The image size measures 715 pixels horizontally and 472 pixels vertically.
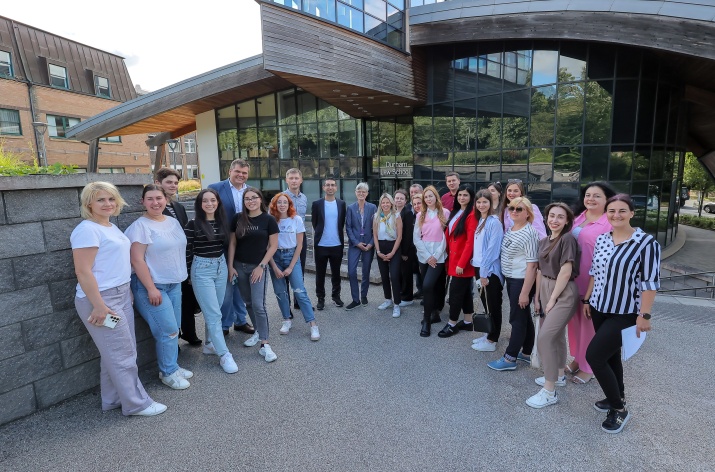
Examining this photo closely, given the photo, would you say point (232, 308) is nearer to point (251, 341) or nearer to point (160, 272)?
point (251, 341)

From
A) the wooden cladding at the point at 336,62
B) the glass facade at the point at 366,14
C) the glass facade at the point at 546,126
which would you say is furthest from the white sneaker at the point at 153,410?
the glass facade at the point at 546,126

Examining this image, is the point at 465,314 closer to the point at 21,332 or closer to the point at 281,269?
the point at 281,269

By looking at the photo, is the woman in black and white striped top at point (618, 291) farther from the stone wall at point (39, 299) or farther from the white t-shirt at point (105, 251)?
the stone wall at point (39, 299)

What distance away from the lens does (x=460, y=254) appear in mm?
4605

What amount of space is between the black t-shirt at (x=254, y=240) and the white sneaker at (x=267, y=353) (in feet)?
3.19

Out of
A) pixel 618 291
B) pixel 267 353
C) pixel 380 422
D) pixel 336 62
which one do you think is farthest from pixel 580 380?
pixel 336 62

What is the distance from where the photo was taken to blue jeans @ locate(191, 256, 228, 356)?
12.6 ft

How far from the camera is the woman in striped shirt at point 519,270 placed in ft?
12.0

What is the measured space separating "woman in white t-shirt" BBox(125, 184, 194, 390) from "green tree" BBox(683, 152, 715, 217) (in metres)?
27.9

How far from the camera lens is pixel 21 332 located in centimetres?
302

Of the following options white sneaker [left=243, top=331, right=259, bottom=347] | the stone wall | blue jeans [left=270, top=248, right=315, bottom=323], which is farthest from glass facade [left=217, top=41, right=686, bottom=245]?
the stone wall

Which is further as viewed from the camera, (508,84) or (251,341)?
(508,84)

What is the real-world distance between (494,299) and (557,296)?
985 mm

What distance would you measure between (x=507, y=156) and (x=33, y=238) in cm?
1348
